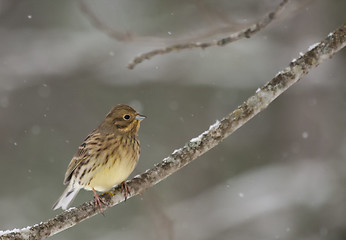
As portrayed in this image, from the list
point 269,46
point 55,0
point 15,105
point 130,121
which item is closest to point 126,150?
point 130,121

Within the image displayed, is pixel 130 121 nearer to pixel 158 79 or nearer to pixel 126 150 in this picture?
pixel 126 150

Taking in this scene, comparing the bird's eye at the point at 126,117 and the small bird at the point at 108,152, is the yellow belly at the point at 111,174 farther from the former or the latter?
the bird's eye at the point at 126,117

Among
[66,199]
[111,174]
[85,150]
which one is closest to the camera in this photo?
[111,174]

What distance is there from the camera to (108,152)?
536 cm

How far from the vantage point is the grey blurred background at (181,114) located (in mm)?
10180

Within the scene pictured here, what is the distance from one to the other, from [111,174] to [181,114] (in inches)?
300

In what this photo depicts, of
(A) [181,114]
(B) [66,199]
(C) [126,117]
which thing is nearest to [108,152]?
(C) [126,117]

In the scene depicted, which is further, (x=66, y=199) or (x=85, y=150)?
(x=66, y=199)

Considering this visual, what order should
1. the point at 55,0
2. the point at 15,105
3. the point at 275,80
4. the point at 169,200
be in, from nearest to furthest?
the point at 275,80
the point at 169,200
the point at 15,105
the point at 55,0

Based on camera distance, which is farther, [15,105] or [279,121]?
[15,105]

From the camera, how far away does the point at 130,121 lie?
545 cm

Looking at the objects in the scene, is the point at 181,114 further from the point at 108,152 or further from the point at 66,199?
the point at 108,152

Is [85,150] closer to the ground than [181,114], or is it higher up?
closer to the ground

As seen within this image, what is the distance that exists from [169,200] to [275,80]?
7.94m
